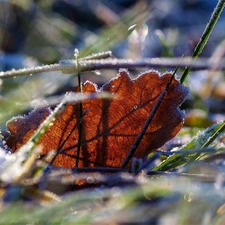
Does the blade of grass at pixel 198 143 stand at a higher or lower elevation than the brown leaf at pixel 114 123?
lower

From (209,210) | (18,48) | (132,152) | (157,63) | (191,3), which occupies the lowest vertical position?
(209,210)

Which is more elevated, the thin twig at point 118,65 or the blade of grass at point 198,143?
the thin twig at point 118,65

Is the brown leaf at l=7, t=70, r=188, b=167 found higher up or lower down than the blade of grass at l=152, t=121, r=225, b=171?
higher up

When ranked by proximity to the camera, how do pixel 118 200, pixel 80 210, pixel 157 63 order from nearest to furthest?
pixel 118 200, pixel 80 210, pixel 157 63

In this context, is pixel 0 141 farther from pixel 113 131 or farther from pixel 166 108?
pixel 166 108

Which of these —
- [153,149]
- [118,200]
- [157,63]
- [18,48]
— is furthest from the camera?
[18,48]

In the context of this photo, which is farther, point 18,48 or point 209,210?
point 18,48

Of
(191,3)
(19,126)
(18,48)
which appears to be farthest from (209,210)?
(191,3)

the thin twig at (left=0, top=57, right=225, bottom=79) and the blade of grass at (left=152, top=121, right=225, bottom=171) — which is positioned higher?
the thin twig at (left=0, top=57, right=225, bottom=79)
